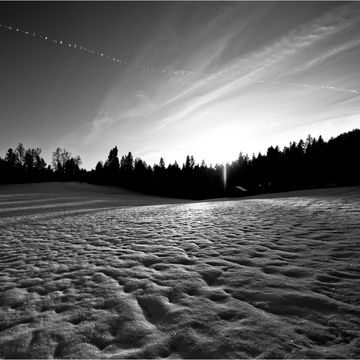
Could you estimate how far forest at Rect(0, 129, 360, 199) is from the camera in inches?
2386

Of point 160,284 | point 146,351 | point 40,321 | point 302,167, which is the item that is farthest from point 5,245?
point 302,167

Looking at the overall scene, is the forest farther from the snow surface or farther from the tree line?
the snow surface

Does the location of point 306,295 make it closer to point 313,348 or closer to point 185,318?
point 313,348

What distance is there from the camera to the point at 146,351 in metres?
2.91

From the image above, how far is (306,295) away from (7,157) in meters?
120

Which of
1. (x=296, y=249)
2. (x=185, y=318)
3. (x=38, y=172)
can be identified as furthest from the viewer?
(x=38, y=172)

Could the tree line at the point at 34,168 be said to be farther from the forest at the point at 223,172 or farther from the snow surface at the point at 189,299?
the snow surface at the point at 189,299

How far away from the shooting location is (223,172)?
85.6 m

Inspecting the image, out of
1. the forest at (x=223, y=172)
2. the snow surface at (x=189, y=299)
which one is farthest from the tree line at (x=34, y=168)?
the snow surface at (x=189, y=299)

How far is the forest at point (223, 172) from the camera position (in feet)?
199

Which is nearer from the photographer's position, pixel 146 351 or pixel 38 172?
pixel 146 351

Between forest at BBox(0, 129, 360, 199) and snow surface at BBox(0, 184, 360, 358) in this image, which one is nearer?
snow surface at BBox(0, 184, 360, 358)

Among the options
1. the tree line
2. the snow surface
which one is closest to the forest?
the tree line

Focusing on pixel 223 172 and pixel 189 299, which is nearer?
pixel 189 299
